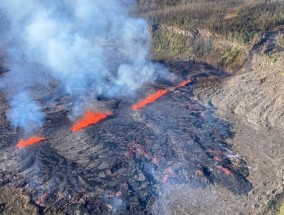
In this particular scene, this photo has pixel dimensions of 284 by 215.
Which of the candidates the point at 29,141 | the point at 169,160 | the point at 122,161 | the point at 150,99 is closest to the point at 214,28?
the point at 150,99

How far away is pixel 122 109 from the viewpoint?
5078 cm

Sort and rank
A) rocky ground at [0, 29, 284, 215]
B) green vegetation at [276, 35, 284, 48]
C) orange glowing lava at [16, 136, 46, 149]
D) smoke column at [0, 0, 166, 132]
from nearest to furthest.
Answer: rocky ground at [0, 29, 284, 215]
orange glowing lava at [16, 136, 46, 149]
smoke column at [0, 0, 166, 132]
green vegetation at [276, 35, 284, 48]

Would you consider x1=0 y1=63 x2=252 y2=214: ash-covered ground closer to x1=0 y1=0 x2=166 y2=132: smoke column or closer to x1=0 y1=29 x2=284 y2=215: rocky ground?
x1=0 y1=29 x2=284 y2=215: rocky ground

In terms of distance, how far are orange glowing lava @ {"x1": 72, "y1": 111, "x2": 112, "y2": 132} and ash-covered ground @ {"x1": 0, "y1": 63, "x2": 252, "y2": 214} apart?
0.88 metres

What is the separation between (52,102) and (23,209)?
22.9 m

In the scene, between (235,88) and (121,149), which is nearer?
(121,149)

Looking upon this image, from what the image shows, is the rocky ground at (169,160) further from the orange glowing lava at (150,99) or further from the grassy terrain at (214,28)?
the grassy terrain at (214,28)

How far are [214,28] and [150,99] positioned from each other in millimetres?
26529

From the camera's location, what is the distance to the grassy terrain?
2682 inches

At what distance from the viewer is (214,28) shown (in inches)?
2943

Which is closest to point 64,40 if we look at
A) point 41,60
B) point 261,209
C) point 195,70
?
point 41,60

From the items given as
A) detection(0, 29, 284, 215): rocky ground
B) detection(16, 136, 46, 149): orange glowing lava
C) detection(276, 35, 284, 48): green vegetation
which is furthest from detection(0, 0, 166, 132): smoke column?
detection(276, 35, 284, 48): green vegetation

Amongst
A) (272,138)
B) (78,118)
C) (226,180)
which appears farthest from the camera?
(78,118)

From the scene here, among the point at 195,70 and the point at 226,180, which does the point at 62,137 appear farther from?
the point at 195,70
